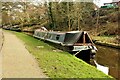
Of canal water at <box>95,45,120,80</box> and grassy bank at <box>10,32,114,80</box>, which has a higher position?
grassy bank at <box>10,32,114,80</box>

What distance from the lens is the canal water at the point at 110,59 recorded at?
1335 cm

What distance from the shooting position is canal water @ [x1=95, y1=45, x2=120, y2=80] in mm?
13350

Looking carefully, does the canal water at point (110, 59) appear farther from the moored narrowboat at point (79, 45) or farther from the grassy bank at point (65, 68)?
the grassy bank at point (65, 68)

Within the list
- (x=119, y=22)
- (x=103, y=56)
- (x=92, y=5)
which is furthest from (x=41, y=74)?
(x=92, y=5)

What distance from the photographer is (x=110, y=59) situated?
1720 centimetres

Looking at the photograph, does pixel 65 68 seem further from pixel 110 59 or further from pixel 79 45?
pixel 110 59

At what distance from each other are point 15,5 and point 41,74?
145ft

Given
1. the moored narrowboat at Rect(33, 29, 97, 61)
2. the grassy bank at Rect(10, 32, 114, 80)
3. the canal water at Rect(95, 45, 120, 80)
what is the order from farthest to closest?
the moored narrowboat at Rect(33, 29, 97, 61) → the canal water at Rect(95, 45, 120, 80) → the grassy bank at Rect(10, 32, 114, 80)

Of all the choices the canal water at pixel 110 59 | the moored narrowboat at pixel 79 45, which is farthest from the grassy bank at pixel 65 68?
the moored narrowboat at pixel 79 45

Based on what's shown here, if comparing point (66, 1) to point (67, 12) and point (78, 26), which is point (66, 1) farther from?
point (78, 26)

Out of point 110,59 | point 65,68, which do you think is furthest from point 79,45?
point 65,68

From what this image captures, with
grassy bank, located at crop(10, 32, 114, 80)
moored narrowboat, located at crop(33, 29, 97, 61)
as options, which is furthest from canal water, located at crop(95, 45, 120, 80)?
grassy bank, located at crop(10, 32, 114, 80)

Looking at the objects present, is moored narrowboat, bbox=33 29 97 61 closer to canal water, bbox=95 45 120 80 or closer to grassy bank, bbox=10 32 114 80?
canal water, bbox=95 45 120 80

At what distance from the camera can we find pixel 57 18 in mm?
40906
